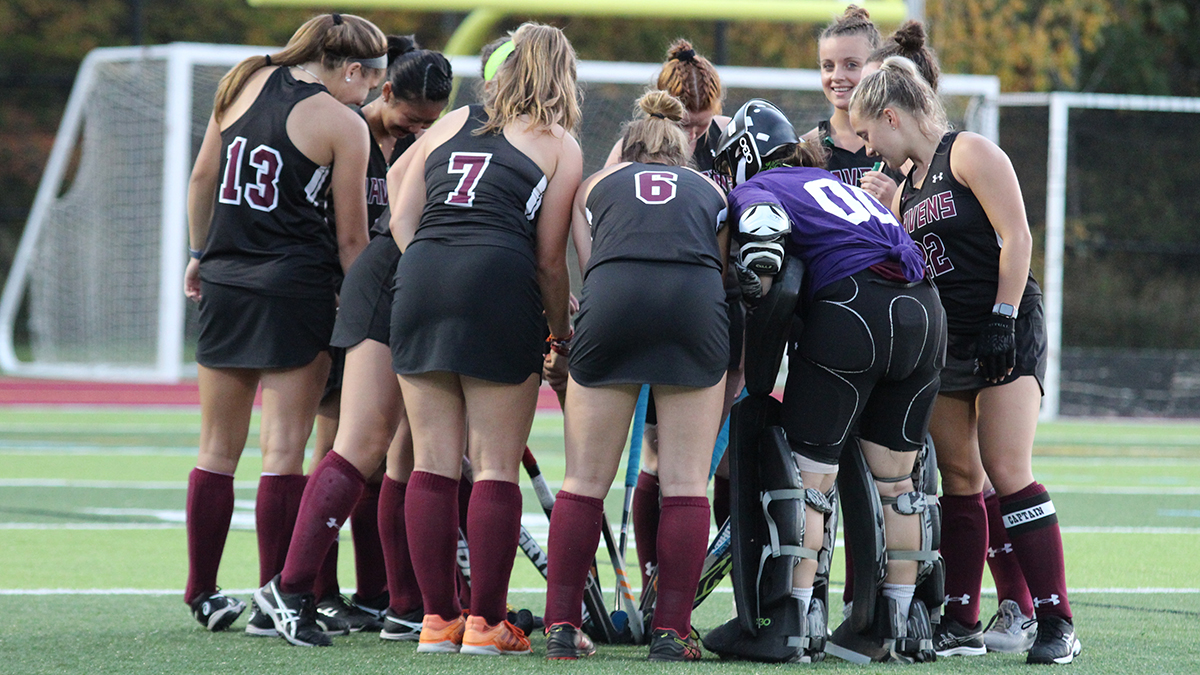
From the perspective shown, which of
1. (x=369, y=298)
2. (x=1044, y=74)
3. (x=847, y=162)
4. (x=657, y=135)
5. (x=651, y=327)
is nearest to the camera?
(x=651, y=327)

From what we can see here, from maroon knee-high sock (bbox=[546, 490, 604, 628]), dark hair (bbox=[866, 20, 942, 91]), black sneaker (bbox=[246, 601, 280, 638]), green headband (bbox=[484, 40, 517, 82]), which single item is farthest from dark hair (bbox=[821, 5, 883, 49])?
black sneaker (bbox=[246, 601, 280, 638])

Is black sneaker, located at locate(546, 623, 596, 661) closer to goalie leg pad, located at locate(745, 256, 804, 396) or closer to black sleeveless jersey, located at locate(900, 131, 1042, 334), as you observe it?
goalie leg pad, located at locate(745, 256, 804, 396)

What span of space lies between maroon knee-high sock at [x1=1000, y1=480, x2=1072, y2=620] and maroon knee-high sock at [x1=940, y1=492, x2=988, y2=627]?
0.14 meters

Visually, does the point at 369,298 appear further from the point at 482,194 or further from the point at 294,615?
the point at 294,615

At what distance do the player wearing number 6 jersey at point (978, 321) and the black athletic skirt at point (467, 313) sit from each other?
1.26 m

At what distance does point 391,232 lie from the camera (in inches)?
177

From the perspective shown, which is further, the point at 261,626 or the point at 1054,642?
the point at 261,626

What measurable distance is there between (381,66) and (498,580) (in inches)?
74.0

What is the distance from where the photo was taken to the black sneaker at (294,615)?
4355 mm

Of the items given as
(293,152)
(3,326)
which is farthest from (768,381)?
(3,326)

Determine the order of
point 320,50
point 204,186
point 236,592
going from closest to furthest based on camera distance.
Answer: point 320,50 → point 204,186 → point 236,592

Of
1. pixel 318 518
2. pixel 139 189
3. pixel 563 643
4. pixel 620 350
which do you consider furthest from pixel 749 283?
pixel 139 189

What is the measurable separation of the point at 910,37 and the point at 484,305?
6.31ft

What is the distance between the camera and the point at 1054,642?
4.25 m
